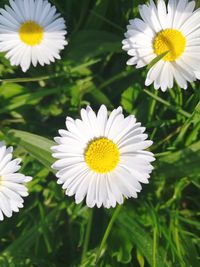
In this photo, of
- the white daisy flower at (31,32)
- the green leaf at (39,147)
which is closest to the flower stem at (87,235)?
the green leaf at (39,147)

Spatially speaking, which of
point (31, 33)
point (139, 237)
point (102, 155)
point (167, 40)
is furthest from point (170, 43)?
point (139, 237)

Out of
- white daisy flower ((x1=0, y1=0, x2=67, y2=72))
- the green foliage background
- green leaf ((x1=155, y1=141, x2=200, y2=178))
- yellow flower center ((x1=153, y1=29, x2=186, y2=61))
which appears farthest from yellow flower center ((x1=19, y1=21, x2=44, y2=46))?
green leaf ((x1=155, y1=141, x2=200, y2=178))

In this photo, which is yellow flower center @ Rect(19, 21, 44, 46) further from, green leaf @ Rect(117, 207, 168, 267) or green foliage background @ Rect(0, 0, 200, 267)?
green leaf @ Rect(117, 207, 168, 267)

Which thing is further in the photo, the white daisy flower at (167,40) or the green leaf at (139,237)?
the green leaf at (139,237)

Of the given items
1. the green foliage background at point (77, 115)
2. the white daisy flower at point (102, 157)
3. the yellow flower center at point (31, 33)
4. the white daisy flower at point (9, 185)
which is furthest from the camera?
the yellow flower center at point (31, 33)

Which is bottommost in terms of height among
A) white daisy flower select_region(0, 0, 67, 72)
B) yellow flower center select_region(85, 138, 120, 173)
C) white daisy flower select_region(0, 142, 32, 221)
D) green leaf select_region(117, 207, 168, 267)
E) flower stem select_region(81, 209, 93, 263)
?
green leaf select_region(117, 207, 168, 267)

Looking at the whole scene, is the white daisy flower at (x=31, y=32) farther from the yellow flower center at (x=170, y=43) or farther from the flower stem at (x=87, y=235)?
the flower stem at (x=87, y=235)

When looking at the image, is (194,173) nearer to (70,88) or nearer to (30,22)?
(70,88)
